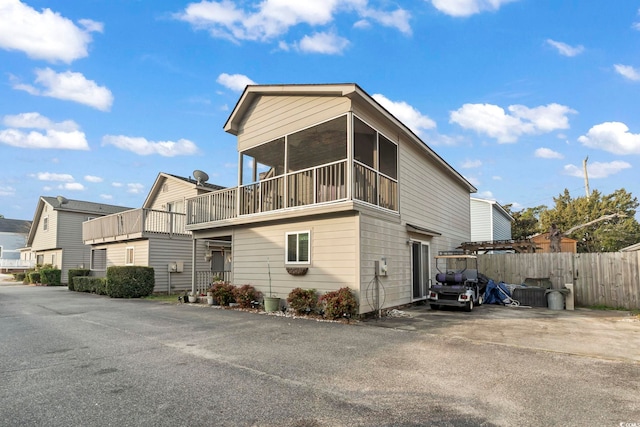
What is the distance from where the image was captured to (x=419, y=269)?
12836 mm

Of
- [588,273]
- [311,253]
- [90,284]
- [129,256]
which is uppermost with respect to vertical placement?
[311,253]

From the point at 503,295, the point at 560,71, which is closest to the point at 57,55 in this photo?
the point at 503,295

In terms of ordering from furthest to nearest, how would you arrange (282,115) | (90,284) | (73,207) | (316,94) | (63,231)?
(73,207), (63,231), (90,284), (282,115), (316,94)

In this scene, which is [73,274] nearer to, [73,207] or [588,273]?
[73,207]

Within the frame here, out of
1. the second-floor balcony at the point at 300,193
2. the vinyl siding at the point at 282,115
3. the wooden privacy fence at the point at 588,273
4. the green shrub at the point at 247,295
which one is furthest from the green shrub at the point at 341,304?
the wooden privacy fence at the point at 588,273

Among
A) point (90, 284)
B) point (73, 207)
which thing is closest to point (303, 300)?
point (90, 284)

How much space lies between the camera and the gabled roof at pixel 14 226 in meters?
46.7

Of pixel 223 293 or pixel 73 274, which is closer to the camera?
pixel 223 293

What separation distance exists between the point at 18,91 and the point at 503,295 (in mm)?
21442

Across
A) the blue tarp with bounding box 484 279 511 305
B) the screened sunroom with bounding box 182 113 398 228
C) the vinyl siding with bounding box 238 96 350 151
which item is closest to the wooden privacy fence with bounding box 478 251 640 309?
the blue tarp with bounding box 484 279 511 305

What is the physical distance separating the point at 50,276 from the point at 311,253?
80.1ft

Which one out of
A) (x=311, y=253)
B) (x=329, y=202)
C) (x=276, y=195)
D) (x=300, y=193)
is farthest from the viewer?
(x=276, y=195)

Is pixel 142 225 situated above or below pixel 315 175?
below

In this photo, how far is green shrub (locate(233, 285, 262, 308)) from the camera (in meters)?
11.5
